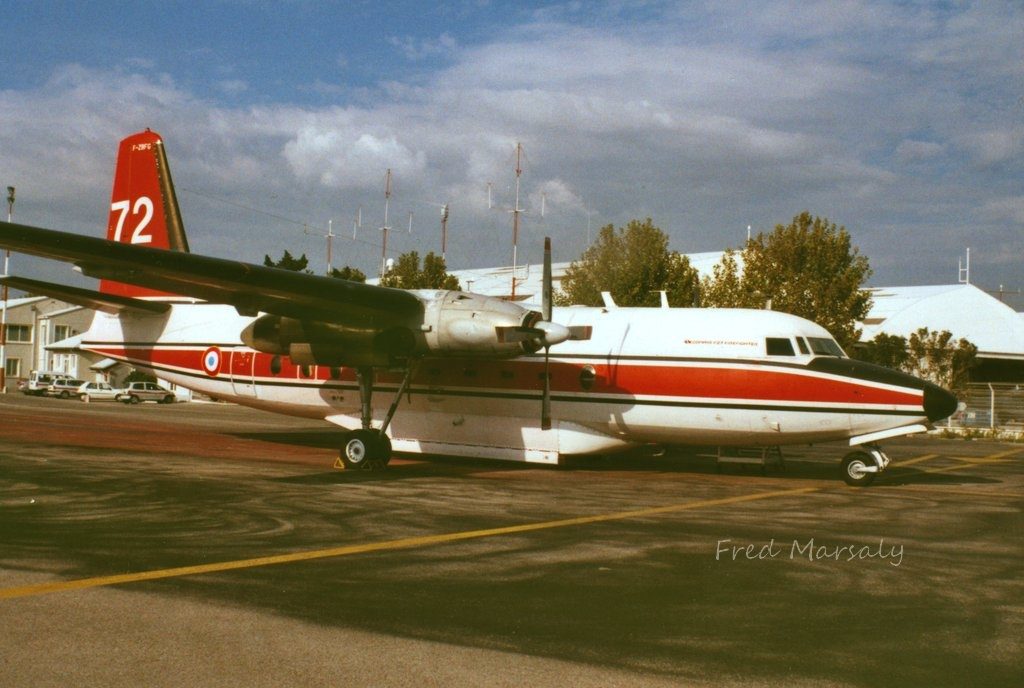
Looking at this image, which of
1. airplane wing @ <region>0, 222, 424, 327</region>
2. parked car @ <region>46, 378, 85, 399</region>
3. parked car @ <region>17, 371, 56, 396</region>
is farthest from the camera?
parked car @ <region>17, 371, 56, 396</region>

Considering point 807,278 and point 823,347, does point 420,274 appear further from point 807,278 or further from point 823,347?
point 823,347

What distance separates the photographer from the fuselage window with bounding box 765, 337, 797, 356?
1600 cm

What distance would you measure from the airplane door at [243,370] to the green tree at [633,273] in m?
18.0

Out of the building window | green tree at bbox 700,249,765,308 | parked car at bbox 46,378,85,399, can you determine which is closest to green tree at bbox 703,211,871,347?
green tree at bbox 700,249,765,308

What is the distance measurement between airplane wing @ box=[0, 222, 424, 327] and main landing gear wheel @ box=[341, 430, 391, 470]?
84.0 inches

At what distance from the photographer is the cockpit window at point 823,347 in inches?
639

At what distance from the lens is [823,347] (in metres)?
16.4

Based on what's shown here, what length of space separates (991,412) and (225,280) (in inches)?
1199

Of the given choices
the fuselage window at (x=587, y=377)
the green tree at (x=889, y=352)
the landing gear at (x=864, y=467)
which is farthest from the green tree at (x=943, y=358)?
the fuselage window at (x=587, y=377)

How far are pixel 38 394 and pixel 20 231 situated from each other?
152ft

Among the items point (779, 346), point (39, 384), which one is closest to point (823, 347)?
point (779, 346)

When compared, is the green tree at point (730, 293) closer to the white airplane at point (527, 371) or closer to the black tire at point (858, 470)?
the white airplane at point (527, 371)

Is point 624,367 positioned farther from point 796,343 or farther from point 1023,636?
point 1023,636

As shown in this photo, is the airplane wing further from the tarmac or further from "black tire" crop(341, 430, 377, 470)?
the tarmac
